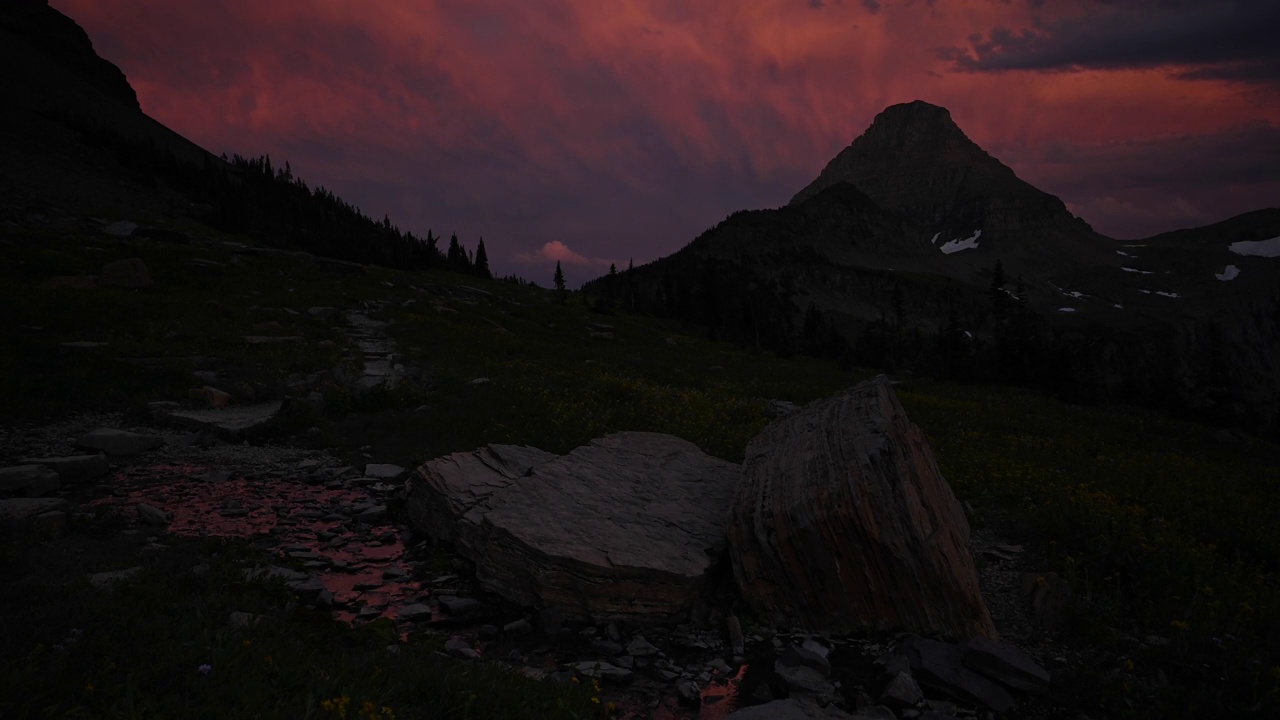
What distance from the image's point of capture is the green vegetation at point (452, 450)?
446 cm

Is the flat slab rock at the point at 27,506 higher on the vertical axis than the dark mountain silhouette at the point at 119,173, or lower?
lower

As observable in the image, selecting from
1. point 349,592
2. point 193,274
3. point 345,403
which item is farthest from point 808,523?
point 193,274

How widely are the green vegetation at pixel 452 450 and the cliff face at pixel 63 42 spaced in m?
136

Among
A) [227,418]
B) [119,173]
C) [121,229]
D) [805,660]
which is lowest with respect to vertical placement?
[227,418]

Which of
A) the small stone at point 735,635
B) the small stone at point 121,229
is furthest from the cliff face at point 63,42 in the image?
the small stone at point 735,635

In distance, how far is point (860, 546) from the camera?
7.10 m

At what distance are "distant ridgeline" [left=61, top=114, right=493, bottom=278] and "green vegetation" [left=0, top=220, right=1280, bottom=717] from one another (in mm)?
37658

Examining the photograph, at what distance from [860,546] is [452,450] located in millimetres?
9727

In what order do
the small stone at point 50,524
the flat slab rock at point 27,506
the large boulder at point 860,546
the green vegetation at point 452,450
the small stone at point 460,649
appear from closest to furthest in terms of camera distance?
the green vegetation at point 452,450
the small stone at point 460,649
the large boulder at point 860,546
the small stone at point 50,524
the flat slab rock at point 27,506

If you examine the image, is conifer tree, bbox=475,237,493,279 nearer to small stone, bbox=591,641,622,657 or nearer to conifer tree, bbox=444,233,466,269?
conifer tree, bbox=444,233,466,269

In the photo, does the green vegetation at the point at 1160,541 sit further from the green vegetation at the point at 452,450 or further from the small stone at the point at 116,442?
the small stone at the point at 116,442

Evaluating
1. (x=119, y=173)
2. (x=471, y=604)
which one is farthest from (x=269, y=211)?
(x=471, y=604)

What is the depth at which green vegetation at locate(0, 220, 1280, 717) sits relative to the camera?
4.46m

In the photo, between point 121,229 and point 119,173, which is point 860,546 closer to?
point 121,229
